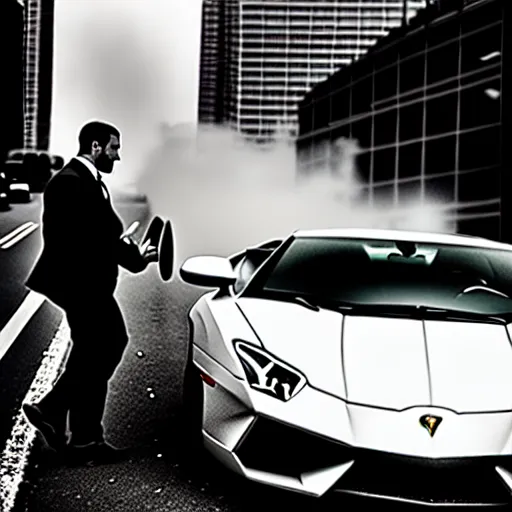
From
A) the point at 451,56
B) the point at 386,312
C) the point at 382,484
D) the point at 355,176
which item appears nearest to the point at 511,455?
the point at 382,484

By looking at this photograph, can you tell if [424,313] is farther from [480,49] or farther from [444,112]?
[480,49]

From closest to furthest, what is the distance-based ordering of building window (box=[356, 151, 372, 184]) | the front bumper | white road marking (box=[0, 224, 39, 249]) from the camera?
the front bumper, white road marking (box=[0, 224, 39, 249]), building window (box=[356, 151, 372, 184])

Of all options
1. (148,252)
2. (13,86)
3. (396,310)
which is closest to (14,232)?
(13,86)

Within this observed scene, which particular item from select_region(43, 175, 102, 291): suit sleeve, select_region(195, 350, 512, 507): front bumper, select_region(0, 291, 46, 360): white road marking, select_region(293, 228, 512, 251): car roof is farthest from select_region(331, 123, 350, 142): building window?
select_region(195, 350, 512, 507): front bumper

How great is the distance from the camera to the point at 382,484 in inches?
97.3

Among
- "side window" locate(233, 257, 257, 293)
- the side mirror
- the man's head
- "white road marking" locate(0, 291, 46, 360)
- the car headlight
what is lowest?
"white road marking" locate(0, 291, 46, 360)

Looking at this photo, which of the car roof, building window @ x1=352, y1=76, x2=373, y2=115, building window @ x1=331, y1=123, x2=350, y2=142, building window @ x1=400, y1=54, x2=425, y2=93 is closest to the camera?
the car roof

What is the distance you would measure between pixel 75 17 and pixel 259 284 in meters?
3.09

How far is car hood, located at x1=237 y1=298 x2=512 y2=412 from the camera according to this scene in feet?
8.53

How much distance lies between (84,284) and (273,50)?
4.09 m

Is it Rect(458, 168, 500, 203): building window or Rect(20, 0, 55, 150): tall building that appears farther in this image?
Rect(458, 168, 500, 203): building window

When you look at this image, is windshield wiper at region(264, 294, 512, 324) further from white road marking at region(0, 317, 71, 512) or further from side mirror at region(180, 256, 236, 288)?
white road marking at region(0, 317, 71, 512)

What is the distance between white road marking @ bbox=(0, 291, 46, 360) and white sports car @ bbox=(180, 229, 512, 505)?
2.33m

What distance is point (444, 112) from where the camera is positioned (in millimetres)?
12617
